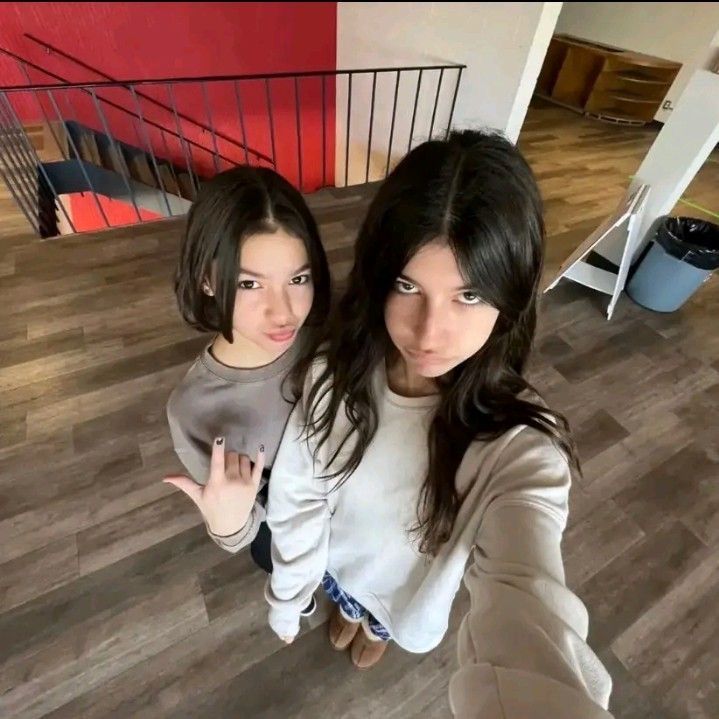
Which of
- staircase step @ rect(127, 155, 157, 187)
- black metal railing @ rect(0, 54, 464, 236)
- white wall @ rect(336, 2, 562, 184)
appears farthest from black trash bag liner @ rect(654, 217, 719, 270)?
staircase step @ rect(127, 155, 157, 187)

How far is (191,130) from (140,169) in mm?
763

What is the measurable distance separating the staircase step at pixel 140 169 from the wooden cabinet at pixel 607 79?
5025 millimetres

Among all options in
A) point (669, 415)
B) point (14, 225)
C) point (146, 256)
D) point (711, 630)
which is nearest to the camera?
point (711, 630)

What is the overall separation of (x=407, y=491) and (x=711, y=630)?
1264 millimetres

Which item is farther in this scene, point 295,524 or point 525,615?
point 295,524

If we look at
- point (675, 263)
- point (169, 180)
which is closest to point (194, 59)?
point (675, 263)

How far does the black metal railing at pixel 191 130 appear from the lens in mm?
2891

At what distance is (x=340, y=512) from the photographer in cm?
79

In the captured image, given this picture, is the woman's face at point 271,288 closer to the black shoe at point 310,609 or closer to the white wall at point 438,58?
the white wall at point 438,58

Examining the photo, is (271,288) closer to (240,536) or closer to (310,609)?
(240,536)

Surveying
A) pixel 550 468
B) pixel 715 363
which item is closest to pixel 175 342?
pixel 550 468

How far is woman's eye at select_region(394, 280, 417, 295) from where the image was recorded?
1.79 ft

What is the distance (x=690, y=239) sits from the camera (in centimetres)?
212

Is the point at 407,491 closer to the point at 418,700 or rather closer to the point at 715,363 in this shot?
the point at 418,700
